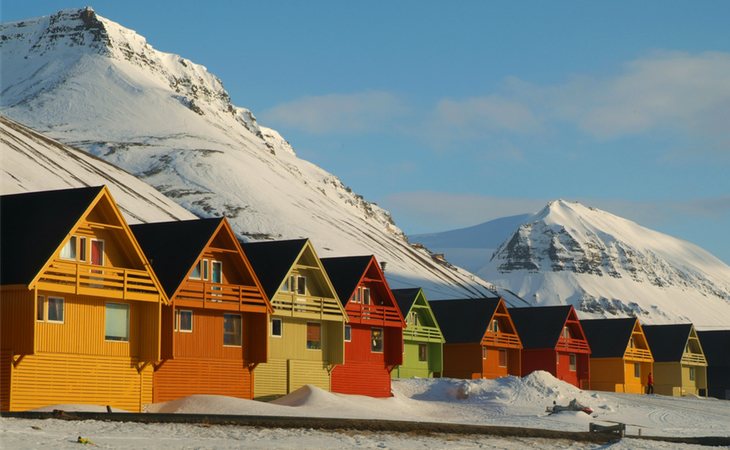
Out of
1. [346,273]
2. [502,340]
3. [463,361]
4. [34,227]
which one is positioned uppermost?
[34,227]

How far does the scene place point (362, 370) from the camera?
220 ft

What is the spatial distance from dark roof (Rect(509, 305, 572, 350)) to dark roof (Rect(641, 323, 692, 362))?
16916 millimetres

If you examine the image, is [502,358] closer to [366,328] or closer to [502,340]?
[502,340]

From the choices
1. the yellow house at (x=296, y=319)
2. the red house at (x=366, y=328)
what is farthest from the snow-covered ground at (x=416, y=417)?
the yellow house at (x=296, y=319)

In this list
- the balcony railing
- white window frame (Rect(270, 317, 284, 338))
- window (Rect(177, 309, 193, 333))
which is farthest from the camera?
white window frame (Rect(270, 317, 284, 338))

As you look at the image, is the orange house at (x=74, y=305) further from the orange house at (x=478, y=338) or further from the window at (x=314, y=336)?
the orange house at (x=478, y=338)

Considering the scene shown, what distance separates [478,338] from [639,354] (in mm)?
23717

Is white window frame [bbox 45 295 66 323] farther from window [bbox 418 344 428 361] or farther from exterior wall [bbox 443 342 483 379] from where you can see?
exterior wall [bbox 443 342 483 379]

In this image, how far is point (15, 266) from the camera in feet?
147

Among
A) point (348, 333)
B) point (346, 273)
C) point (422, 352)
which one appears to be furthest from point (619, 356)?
point (346, 273)

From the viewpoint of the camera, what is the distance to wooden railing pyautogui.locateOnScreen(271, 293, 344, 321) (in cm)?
5891

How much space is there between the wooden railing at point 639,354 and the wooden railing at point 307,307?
144ft

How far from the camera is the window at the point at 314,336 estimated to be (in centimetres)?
6197

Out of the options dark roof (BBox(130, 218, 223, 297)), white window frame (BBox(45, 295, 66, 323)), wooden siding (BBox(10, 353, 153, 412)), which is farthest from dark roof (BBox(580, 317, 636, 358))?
white window frame (BBox(45, 295, 66, 323))
